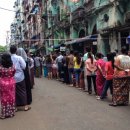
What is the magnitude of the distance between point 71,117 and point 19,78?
2.02 m

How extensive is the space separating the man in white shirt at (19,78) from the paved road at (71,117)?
15.2 inches

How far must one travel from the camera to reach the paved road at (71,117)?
802 centimetres

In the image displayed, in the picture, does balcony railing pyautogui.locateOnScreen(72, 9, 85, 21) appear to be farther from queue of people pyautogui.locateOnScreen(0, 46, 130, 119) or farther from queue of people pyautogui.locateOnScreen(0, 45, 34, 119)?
queue of people pyautogui.locateOnScreen(0, 45, 34, 119)

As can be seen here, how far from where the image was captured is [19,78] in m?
10.1

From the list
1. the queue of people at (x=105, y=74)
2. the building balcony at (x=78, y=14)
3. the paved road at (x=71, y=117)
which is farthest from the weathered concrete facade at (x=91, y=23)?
the paved road at (x=71, y=117)

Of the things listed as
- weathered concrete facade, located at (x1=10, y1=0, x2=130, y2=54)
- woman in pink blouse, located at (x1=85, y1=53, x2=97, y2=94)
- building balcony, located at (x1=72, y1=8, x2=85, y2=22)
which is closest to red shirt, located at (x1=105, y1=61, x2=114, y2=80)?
woman in pink blouse, located at (x1=85, y1=53, x2=97, y2=94)

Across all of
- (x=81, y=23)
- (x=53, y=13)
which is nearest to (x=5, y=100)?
(x=81, y=23)

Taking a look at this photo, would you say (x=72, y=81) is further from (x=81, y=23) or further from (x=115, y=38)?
(x=81, y=23)

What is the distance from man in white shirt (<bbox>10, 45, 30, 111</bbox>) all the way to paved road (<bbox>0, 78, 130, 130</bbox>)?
39cm

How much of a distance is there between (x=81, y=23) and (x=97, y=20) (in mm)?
4193

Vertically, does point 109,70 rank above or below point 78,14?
below

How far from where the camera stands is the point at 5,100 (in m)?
9.50

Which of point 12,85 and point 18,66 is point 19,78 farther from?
point 12,85

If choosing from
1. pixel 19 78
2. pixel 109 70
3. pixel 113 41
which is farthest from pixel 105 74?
pixel 113 41
